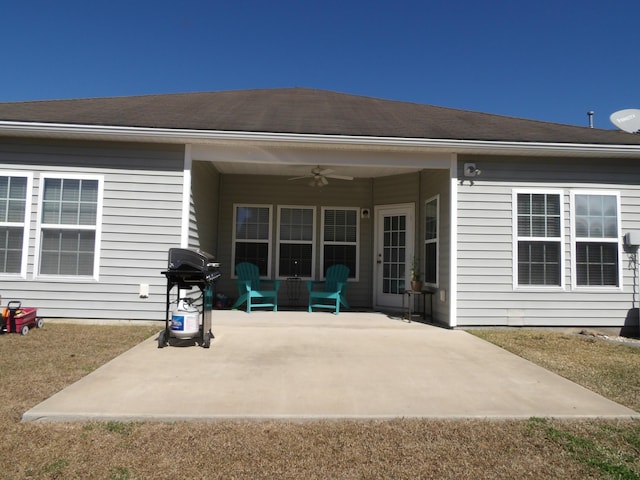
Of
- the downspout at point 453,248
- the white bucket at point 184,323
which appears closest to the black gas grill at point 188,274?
the white bucket at point 184,323

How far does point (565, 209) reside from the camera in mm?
6664

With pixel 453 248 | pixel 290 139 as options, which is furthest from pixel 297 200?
pixel 453 248

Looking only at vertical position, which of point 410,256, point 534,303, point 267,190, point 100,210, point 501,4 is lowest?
point 534,303

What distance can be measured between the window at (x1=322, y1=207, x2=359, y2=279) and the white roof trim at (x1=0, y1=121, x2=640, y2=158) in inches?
112

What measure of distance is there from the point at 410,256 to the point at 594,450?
5.71 meters

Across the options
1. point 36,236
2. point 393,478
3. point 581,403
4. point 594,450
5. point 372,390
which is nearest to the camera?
point 393,478

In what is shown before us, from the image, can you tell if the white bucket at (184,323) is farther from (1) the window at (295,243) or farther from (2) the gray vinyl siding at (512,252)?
(1) the window at (295,243)

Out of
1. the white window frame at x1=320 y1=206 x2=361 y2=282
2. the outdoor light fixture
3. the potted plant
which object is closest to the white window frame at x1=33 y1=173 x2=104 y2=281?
the white window frame at x1=320 y1=206 x2=361 y2=282

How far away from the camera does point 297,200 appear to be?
9047mm

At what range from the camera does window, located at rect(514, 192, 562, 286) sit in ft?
21.7

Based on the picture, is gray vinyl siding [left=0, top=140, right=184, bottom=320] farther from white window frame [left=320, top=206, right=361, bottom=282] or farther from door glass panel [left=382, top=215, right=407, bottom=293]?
door glass panel [left=382, top=215, right=407, bottom=293]

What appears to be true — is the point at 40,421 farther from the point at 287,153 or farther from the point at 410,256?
the point at 410,256

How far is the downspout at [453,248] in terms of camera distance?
655cm

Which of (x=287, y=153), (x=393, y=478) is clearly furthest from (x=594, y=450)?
(x=287, y=153)
